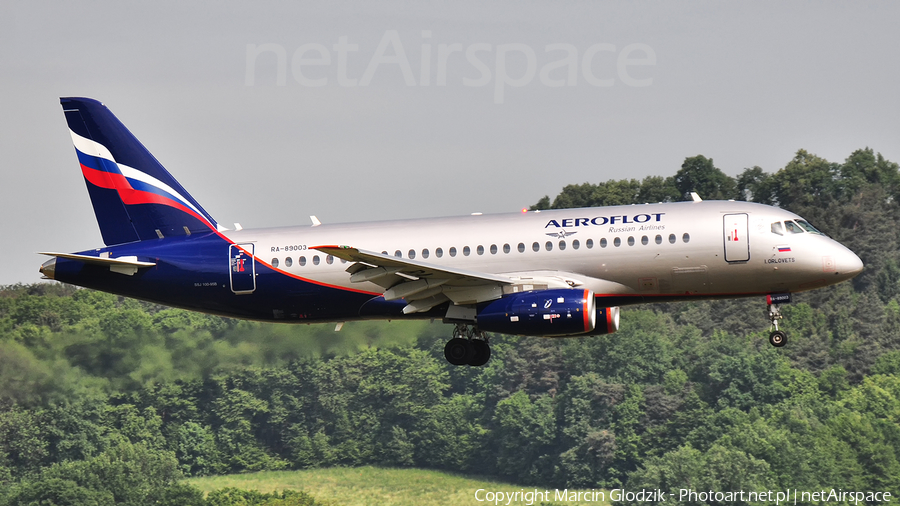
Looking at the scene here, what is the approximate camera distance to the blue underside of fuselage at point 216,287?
1570 inches

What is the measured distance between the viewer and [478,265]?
3875 centimetres

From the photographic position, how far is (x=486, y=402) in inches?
4437

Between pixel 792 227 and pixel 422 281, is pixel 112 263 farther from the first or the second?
pixel 792 227

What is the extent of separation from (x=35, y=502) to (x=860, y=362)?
7732cm

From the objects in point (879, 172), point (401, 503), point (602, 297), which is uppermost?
point (879, 172)

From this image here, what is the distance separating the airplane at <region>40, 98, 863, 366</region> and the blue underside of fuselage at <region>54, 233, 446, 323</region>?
1.8 inches

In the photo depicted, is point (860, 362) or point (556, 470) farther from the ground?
point (860, 362)

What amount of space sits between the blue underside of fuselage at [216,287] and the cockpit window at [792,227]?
1119 centimetres

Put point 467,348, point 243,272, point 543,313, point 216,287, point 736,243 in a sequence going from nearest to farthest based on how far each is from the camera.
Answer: point 543,313 → point 736,243 → point 467,348 → point 243,272 → point 216,287

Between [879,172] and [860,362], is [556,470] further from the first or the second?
[879,172]

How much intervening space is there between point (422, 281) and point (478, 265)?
2.07 meters

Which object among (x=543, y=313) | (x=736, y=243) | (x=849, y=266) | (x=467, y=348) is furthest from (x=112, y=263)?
(x=849, y=266)

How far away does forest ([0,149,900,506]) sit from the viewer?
95.4m

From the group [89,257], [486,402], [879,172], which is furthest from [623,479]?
[89,257]
